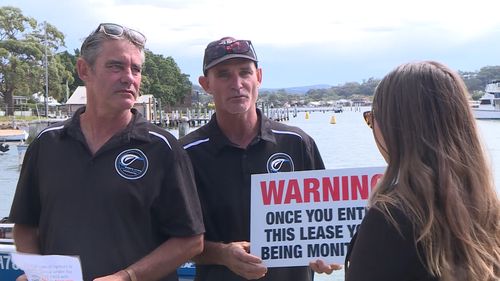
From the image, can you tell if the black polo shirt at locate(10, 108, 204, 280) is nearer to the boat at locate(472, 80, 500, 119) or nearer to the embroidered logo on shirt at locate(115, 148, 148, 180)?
the embroidered logo on shirt at locate(115, 148, 148, 180)

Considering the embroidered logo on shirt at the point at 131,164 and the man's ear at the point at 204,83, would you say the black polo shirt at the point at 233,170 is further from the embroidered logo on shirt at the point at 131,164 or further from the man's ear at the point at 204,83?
the embroidered logo on shirt at the point at 131,164

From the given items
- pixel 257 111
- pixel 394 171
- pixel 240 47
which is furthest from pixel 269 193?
pixel 394 171

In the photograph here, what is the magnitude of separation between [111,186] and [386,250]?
1344 mm

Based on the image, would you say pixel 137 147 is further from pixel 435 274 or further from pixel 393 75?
pixel 435 274

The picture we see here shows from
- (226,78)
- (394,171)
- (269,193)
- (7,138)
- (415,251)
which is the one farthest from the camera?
(7,138)

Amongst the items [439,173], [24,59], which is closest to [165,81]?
[24,59]

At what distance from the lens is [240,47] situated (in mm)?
3312

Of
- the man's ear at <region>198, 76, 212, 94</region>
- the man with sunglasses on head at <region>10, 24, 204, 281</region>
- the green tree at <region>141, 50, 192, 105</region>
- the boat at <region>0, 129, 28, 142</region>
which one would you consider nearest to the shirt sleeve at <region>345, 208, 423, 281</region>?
the man with sunglasses on head at <region>10, 24, 204, 281</region>

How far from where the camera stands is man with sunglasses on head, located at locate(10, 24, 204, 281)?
2.70 metres

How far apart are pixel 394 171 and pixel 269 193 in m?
1.27

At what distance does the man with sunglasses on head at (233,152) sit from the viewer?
3248mm

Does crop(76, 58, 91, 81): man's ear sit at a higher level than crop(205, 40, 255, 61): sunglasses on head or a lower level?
lower

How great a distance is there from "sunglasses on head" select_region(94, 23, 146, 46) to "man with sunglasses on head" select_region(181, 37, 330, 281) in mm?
525

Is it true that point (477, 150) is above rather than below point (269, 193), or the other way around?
above
